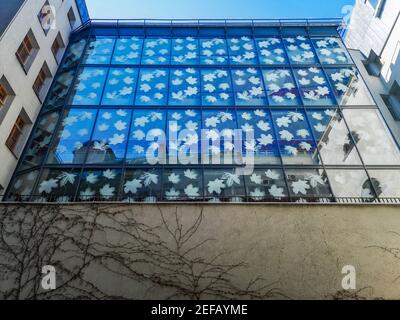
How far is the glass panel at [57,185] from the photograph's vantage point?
1372cm

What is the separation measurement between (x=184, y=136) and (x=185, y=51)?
6894mm

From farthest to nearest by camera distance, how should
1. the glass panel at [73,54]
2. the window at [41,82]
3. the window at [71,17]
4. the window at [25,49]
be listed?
the window at [71,17] < the glass panel at [73,54] < the window at [41,82] < the window at [25,49]

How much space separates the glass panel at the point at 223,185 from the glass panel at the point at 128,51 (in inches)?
349

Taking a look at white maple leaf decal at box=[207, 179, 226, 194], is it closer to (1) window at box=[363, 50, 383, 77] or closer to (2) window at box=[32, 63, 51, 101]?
(2) window at box=[32, 63, 51, 101]

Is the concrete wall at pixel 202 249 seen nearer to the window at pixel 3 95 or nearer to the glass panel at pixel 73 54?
the window at pixel 3 95

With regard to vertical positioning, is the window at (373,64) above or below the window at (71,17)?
below

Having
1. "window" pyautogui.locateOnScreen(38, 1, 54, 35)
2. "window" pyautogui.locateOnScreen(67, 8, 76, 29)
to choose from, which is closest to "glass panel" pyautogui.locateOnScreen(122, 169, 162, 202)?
"window" pyautogui.locateOnScreen(38, 1, 54, 35)

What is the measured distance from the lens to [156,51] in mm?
20625

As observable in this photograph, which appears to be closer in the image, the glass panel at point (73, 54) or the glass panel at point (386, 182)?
the glass panel at point (386, 182)

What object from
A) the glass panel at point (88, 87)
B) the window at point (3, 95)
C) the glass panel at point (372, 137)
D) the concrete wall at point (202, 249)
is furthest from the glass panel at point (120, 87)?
the glass panel at point (372, 137)

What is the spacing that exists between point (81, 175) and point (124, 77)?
659cm

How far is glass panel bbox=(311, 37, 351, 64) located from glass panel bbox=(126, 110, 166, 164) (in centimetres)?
986

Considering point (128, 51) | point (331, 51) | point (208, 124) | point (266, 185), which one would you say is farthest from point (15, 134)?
point (331, 51)

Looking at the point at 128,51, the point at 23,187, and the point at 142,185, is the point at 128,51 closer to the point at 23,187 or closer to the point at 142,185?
the point at 142,185
